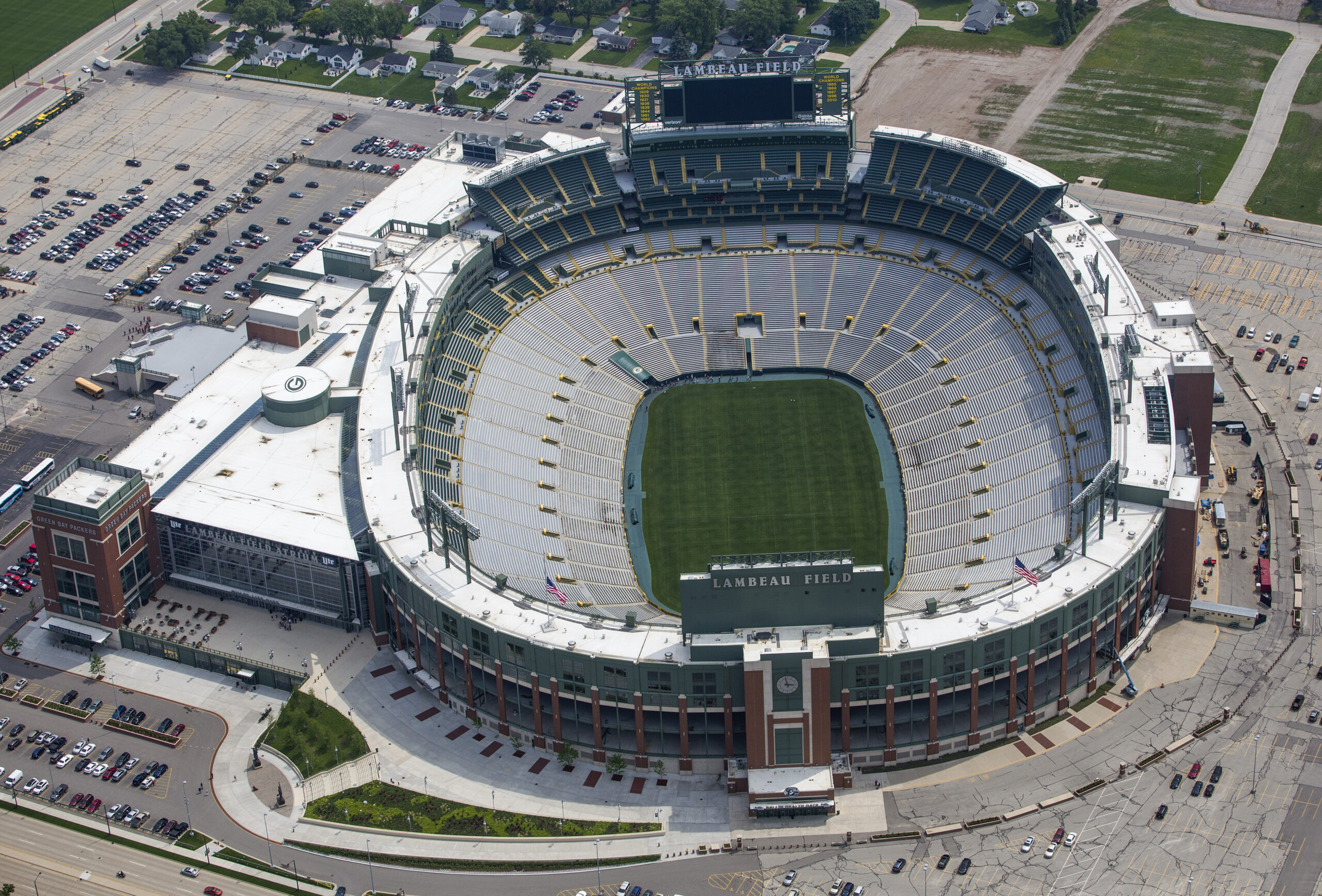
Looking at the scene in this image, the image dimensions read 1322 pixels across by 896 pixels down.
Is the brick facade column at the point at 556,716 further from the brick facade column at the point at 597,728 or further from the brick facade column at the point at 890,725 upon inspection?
the brick facade column at the point at 890,725

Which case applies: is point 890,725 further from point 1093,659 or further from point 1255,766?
point 1255,766

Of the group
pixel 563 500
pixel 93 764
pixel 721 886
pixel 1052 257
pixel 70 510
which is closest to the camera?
pixel 721 886

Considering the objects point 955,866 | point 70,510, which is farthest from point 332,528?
point 955,866

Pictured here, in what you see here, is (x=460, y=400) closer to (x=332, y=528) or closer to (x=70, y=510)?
(x=332, y=528)

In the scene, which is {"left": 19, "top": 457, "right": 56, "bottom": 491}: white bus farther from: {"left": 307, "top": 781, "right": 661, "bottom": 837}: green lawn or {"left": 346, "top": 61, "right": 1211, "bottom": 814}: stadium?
{"left": 307, "top": 781, "right": 661, "bottom": 837}: green lawn

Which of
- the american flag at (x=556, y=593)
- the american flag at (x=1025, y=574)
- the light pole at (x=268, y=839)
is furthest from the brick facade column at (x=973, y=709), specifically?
the light pole at (x=268, y=839)

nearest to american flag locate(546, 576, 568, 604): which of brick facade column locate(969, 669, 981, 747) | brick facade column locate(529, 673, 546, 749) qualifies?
brick facade column locate(529, 673, 546, 749)

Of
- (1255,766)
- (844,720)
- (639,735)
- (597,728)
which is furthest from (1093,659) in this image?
(597,728)
